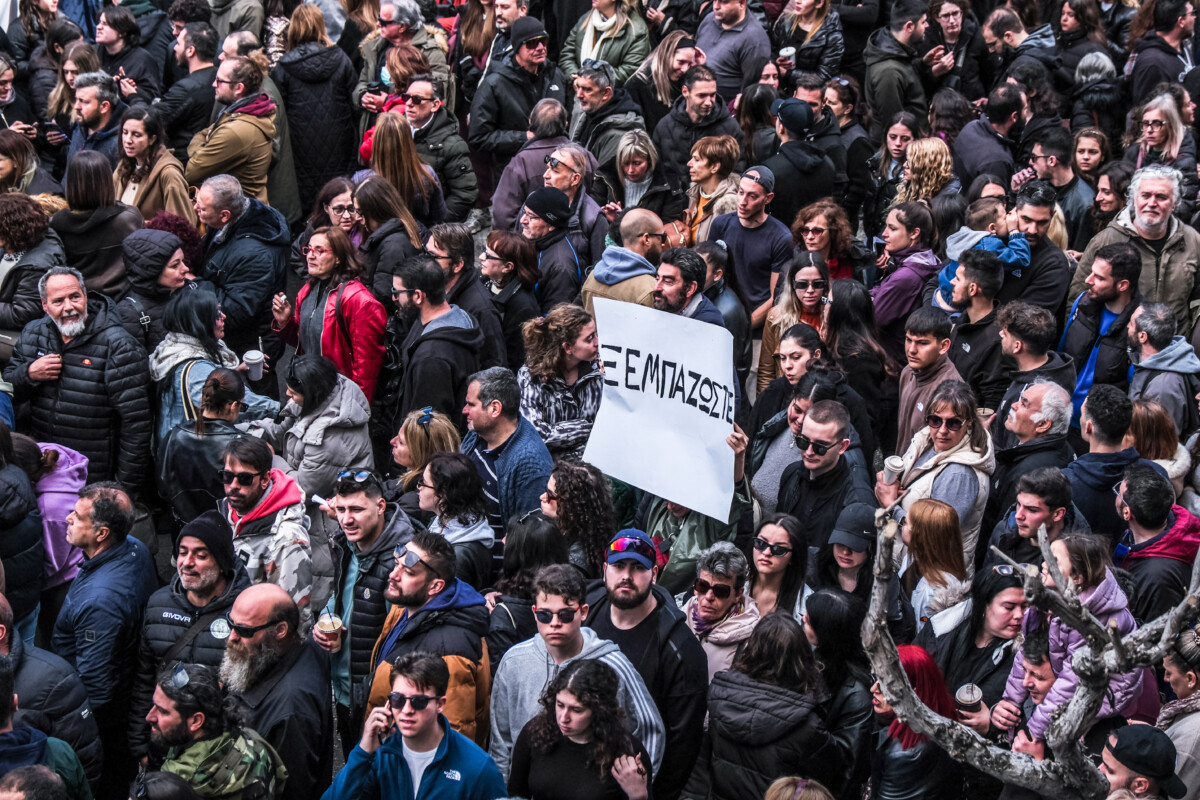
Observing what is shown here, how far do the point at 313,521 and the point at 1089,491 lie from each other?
148 inches

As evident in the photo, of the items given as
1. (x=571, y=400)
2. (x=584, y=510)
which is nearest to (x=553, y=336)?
(x=571, y=400)

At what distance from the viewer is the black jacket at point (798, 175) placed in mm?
9656

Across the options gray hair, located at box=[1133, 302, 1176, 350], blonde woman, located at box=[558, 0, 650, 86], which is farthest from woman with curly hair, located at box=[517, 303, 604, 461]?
blonde woman, located at box=[558, 0, 650, 86]

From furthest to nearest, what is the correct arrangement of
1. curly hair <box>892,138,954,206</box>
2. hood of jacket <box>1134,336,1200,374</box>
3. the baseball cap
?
curly hair <box>892,138,954,206</box> → hood of jacket <box>1134,336,1200,374</box> → the baseball cap

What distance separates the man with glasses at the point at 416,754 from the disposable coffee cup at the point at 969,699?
1717 mm

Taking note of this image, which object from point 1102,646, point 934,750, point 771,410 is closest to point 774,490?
point 771,410

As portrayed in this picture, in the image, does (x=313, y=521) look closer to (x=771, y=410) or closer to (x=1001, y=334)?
(x=771, y=410)

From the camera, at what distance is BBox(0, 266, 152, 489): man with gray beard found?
748 cm

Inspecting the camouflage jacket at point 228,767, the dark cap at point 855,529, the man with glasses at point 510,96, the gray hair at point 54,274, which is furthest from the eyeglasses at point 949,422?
the man with glasses at point 510,96

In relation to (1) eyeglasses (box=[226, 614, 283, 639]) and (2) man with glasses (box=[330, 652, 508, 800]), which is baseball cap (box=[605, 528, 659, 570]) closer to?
(2) man with glasses (box=[330, 652, 508, 800])

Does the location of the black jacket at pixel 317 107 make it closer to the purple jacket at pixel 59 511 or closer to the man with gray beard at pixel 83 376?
the man with gray beard at pixel 83 376

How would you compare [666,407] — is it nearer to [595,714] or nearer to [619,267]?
[619,267]

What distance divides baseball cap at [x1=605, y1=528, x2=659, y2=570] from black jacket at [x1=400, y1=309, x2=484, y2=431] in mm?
2207

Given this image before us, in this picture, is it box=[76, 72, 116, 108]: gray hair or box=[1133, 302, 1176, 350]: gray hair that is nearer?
box=[1133, 302, 1176, 350]: gray hair
